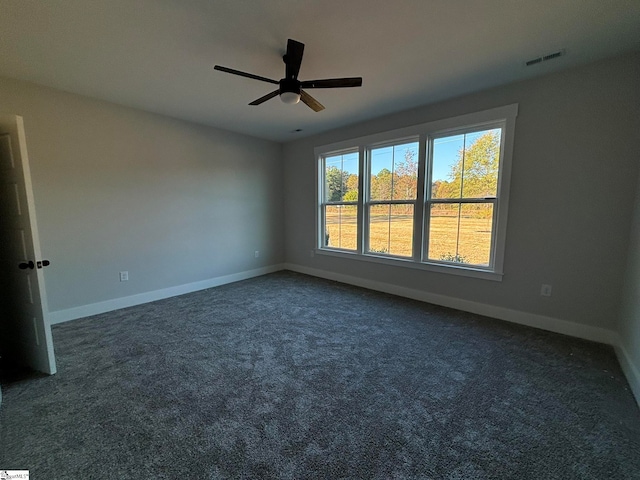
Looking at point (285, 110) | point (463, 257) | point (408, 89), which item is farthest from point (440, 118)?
point (285, 110)

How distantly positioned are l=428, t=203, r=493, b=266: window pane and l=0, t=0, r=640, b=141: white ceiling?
137cm

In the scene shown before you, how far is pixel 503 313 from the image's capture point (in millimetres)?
3035

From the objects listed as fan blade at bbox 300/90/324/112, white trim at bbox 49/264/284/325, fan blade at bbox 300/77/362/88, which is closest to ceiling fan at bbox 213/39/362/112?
fan blade at bbox 300/77/362/88

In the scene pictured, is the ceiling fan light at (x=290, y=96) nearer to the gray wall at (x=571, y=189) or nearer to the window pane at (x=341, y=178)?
the gray wall at (x=571, y=189)

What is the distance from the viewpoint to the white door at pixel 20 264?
6.19ft

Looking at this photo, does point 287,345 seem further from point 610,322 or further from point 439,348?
point 610,322

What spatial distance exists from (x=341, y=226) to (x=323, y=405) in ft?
10.6

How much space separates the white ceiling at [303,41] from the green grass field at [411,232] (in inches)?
59.2

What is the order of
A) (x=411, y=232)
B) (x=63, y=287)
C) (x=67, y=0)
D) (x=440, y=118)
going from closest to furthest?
1. (x=67, y=0)
2. (x=63, y=287)
3. (x=440, y=118)
4. (x=411, y=232)

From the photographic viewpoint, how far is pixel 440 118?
3307 mm

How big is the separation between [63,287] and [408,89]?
454 centimetres

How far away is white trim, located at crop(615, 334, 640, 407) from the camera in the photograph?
179cm

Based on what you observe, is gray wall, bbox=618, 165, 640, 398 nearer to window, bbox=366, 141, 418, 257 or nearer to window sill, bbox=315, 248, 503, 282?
window sill, bbox=315, 248, 503, 282

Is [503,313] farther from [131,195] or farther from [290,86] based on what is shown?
[131,195]
